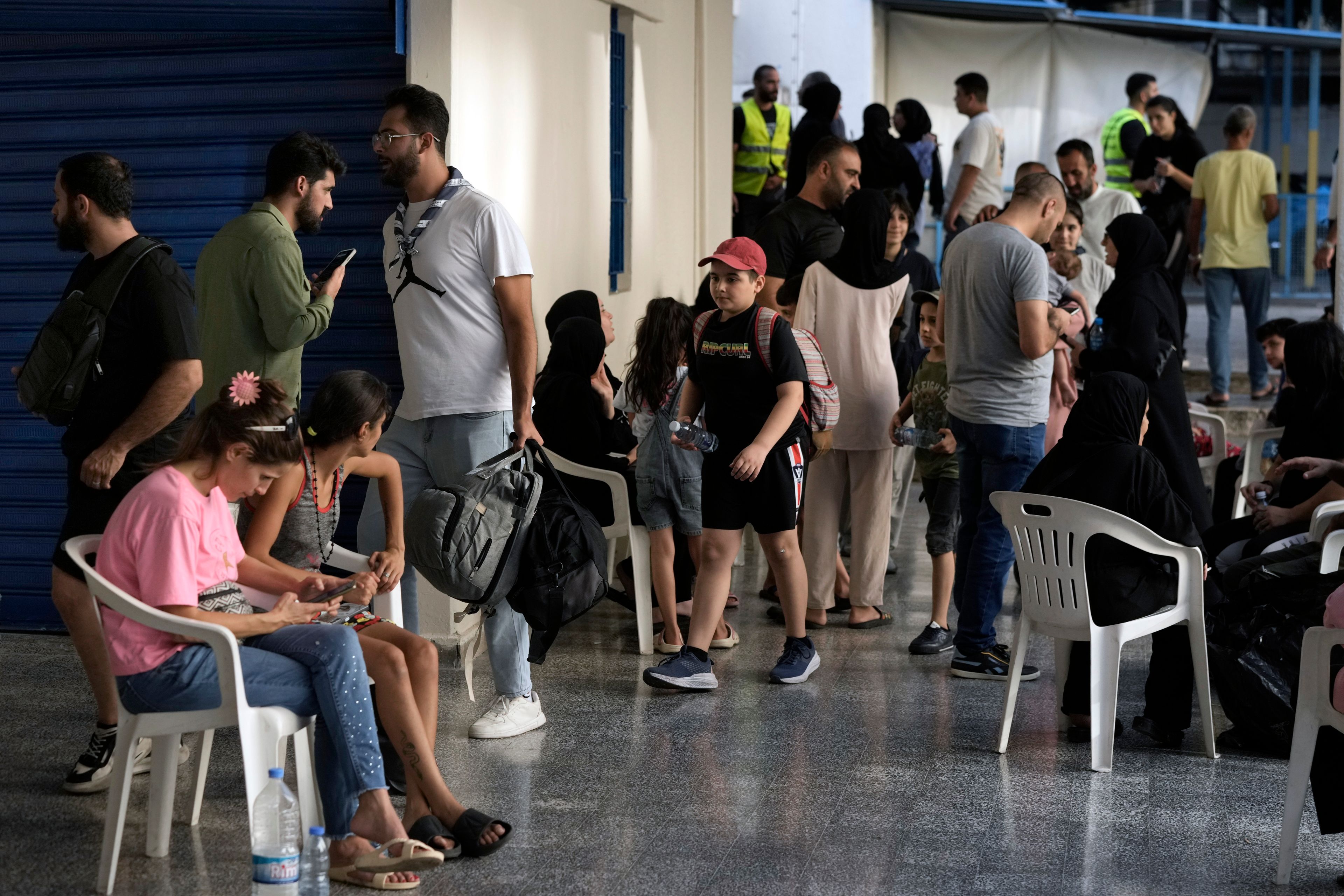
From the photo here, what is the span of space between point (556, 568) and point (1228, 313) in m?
6.66

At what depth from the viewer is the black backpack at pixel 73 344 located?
4172 mm

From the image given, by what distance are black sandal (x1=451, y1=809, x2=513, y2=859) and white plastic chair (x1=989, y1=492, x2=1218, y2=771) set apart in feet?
5.59

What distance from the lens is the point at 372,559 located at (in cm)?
414

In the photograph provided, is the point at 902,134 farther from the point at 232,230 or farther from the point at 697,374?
the point at 232,230

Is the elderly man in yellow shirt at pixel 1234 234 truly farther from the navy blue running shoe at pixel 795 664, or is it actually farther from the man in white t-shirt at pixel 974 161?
the navy blue running shoe at pixel 795 664

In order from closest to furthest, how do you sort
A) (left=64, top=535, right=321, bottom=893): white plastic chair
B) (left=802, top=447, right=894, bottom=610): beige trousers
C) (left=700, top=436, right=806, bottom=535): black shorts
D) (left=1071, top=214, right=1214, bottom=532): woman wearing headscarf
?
(left=64, top=535, right=321, bottom=893): white plastic chair
(left=700, top=436, right=806, bottom=535): black shorts
(left=1071, top=214, right=1214, bottom=532): woman wearing headscarf
(left=802, top=447, right=894, bottom=610): beige trousers

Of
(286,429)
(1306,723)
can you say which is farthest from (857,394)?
(286,429)

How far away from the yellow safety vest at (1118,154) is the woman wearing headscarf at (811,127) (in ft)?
7.55

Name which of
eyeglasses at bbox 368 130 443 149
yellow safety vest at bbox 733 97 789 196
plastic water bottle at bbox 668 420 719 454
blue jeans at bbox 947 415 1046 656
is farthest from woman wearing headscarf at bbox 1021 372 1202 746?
yellow safety vest at bbox 733 97 789 196

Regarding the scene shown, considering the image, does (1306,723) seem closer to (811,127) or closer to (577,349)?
(577,349)

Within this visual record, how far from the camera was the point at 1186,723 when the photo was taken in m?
4.59

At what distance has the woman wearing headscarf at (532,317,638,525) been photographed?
5.71m

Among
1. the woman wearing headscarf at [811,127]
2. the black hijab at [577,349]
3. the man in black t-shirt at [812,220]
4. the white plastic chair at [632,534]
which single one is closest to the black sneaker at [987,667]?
the white plastic chair at [632,534]

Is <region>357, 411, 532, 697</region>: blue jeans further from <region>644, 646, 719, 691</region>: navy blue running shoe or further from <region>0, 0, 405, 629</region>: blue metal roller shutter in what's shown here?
<region>0, 0, 405, 629</region>: blue metal roller shutter
